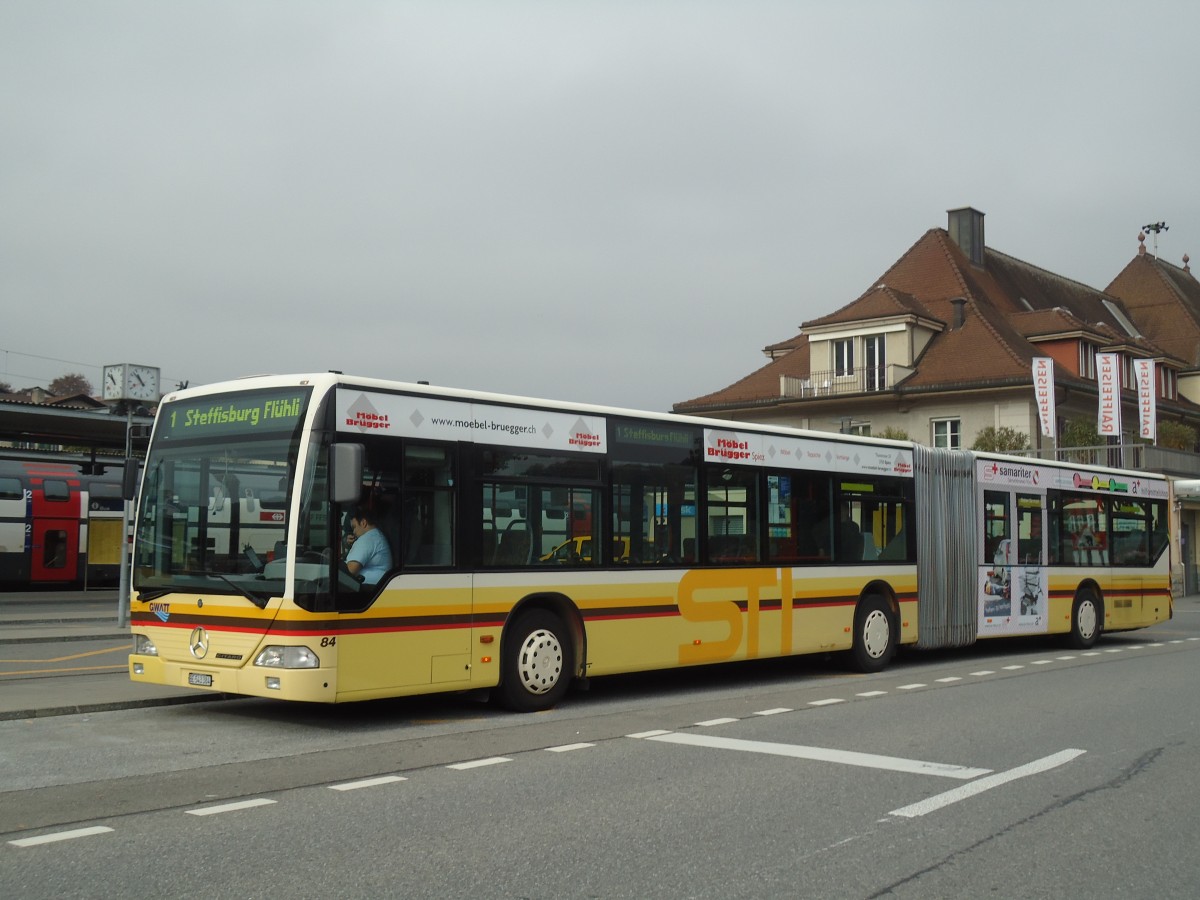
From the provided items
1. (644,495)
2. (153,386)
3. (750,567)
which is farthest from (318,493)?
(153,386)

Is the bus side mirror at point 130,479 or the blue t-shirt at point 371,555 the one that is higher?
the bus side mirror at point 130,479

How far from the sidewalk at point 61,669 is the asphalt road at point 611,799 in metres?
0.42

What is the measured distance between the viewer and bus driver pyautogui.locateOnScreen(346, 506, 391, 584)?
1030 centimetres

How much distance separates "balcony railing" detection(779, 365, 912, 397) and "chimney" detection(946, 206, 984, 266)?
977cm

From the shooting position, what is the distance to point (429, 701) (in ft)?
42.4

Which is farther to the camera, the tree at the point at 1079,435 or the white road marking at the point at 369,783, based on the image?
the tree at the point at 1079,435

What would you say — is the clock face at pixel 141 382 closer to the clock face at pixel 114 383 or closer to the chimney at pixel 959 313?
the clock face at pixel 114 383

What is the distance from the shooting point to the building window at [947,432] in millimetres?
49312

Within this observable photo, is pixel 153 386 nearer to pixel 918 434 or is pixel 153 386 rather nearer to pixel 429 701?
pixel 429 701

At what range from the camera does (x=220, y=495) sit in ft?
34.9

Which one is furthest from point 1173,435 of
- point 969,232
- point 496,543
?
point 496,543

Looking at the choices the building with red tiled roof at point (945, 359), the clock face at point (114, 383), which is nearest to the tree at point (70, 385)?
A: the building with red tiled roof at point (945, 359)

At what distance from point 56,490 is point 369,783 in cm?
3087

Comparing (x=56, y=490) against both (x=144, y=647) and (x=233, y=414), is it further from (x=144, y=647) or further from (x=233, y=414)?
(x=233, y=414)
